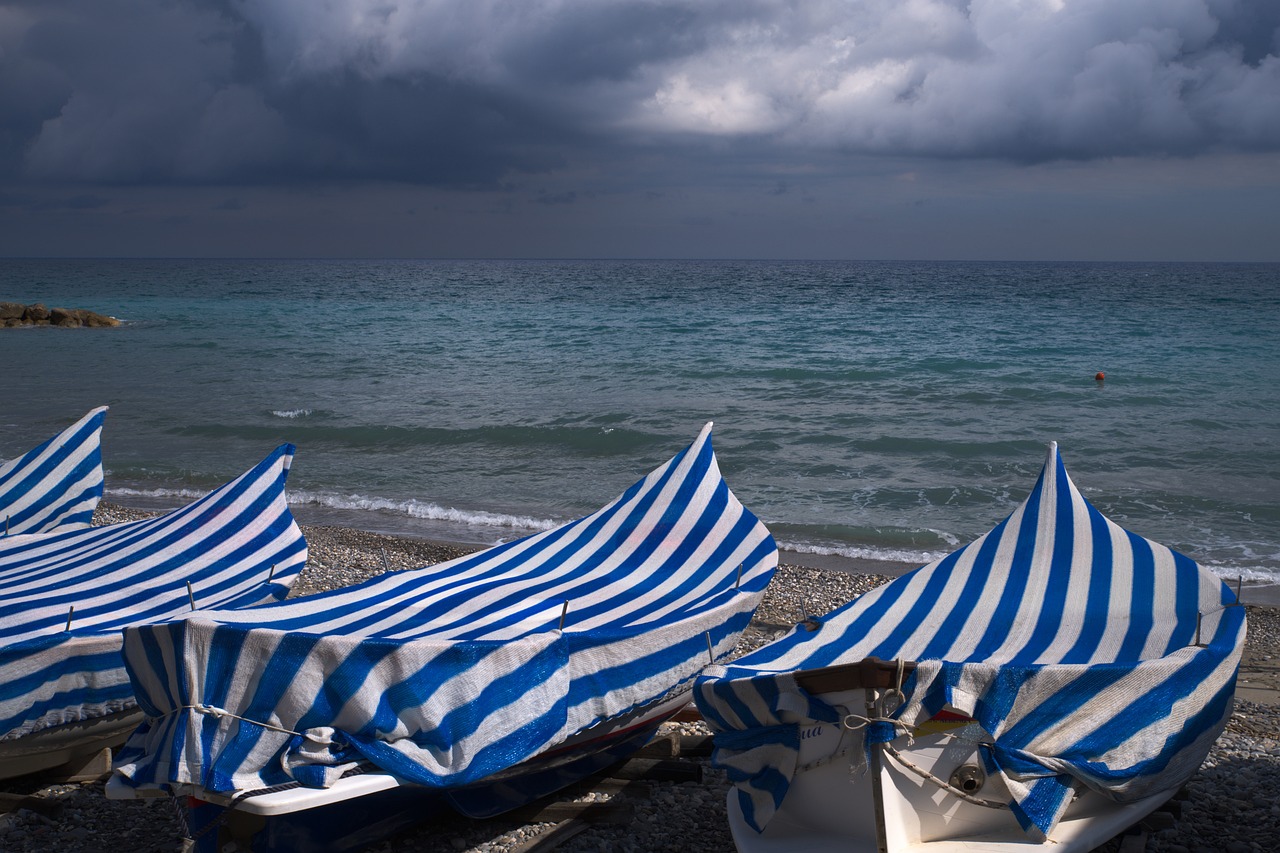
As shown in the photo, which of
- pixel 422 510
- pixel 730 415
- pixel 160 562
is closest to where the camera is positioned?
pixel 160 562

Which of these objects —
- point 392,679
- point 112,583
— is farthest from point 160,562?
point 392,679

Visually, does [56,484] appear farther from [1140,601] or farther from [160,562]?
[1140,601]

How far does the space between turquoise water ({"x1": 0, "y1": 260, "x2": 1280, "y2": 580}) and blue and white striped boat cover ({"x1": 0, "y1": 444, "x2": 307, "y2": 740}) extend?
16.9ft

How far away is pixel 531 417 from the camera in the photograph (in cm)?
1973

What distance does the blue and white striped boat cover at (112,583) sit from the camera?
5.27 m

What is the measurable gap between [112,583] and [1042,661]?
549 cm

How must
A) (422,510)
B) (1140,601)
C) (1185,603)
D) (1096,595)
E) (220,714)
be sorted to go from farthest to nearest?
(422,510), (1096,595), (1140,601), (1185,603), (220,714)

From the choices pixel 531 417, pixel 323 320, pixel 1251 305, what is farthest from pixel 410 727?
pixel 1251 305

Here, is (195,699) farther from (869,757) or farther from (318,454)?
(318,454)

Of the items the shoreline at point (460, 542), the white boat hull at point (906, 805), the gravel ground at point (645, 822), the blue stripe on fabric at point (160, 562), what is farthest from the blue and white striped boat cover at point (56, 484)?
the white boat hull at point (906, 805)

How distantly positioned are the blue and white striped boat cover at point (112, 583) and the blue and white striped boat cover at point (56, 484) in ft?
2.75

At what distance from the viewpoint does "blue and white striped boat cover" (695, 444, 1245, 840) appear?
4055mm

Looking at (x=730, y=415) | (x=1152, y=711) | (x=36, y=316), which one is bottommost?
(x=730, y=415)

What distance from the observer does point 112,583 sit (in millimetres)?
6527
